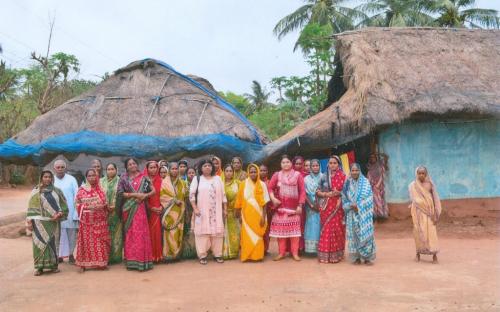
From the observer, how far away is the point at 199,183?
6223 millimetres

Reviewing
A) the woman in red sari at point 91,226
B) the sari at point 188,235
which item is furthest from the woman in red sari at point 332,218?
the woman in red sari at point 91,226

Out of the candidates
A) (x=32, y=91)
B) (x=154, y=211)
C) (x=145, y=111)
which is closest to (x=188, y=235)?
(x=154, y=211)

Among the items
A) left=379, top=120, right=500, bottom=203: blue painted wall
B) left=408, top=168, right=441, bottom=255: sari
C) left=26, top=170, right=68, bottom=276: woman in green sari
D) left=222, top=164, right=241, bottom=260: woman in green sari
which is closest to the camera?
left=26, top=170, right=68, bottom=276: woman in green sari

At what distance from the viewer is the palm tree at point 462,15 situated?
2185 centimetres

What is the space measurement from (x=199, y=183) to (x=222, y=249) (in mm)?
948

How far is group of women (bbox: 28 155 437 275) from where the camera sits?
224 inches

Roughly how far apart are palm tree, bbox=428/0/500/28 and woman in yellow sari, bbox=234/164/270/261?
1909 cm

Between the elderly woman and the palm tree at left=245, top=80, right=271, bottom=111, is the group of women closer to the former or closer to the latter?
the elderly woman

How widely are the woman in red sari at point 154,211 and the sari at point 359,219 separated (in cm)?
235

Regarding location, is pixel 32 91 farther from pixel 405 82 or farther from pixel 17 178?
pixel 405 82

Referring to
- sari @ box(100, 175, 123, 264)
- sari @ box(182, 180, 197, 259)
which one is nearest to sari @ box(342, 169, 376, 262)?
sari @ box(182, 180, 197, 259)

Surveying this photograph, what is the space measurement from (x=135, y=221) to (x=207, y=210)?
933mm

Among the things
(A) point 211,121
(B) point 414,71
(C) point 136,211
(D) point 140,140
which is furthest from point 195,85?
(C) point 136,211

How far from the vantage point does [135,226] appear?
570 centimetres
